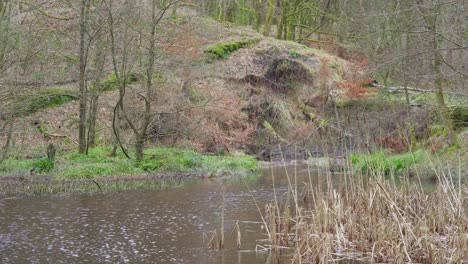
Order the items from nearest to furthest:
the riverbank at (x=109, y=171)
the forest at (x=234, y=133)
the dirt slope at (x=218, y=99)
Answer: the forest at (x=234, y=133), the riverbank at (x=109, y=171), the dirt slope at (x=218, y=99)

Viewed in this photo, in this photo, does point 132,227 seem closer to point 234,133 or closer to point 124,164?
point 124,164

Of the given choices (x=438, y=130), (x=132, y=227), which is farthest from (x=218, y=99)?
(x=132, y=227)

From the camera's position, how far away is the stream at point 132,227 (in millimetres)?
8031

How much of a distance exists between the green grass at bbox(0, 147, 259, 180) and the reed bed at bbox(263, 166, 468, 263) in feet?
26.4

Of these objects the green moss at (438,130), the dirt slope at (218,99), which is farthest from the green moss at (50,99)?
the green moss at (438,130)

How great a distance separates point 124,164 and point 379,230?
10307mm

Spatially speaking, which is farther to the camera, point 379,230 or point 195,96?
point 195,96

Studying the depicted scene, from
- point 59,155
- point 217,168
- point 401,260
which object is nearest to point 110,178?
point 59,155

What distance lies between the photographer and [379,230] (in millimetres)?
7352

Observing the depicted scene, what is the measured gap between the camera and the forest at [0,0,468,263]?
26.1ft

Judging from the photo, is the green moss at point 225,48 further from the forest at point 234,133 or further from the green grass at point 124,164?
the green grass at point 124,164

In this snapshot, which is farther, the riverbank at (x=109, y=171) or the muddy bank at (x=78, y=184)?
the riverbank at (x=109, y=171)

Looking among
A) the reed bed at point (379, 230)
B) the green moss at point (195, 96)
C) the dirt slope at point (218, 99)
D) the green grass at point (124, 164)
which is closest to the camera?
the reed bed at point (379, 230)

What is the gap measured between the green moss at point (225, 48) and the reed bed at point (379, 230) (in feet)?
57.6
